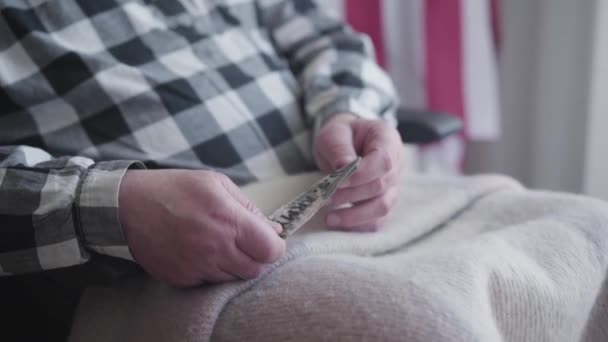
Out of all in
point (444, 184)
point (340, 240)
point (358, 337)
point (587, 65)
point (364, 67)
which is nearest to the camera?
point (358, 337)

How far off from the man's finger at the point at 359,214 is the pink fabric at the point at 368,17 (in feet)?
2.95

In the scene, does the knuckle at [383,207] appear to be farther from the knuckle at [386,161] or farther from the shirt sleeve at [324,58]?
the shirt sleeve at [324,58]

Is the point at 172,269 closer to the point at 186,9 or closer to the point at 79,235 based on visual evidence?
the point at 79,235

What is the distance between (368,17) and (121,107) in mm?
927

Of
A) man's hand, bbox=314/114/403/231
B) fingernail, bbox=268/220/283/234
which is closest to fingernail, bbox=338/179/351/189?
man's hand, bbox=314/114/403/231

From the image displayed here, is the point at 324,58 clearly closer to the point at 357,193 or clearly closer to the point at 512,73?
the point at 357,193

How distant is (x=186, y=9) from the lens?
0.66 meters

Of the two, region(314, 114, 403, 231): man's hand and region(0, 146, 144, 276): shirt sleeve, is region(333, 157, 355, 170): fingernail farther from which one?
region(0, 146, 144, 276): shirt sleeve

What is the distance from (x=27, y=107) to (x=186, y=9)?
0.23 metres

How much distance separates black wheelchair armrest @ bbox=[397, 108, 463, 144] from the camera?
0.78 m

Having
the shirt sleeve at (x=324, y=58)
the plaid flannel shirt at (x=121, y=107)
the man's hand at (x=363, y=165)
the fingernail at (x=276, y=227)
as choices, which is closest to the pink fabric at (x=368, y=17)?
the shirt sleeve at (x=324, y=58)

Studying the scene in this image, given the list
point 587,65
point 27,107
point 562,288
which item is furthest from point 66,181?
point 587,65

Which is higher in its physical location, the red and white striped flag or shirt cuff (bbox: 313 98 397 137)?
shirt cuff (bbox: 313 98 397 137)

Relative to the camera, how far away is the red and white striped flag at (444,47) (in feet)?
4.30
